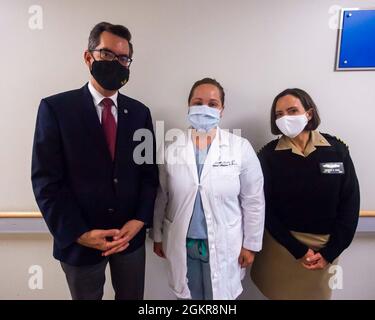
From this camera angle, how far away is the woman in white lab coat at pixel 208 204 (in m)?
1.22

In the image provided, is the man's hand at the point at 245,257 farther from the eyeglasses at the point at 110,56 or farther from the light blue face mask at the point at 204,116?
the eyeglasses at the point at 110,56

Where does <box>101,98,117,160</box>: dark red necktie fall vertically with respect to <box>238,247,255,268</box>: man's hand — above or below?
above

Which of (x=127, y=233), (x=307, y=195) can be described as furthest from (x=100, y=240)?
(x=307, y=195)

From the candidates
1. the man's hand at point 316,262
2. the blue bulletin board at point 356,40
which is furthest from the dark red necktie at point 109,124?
the blue bulletin board at point 356,40

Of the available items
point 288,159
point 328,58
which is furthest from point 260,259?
point 328,58

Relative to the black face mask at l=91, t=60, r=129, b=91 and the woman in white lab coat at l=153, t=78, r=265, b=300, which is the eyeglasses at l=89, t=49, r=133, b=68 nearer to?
the black face mask at l=91, t=60, r=129, b=91

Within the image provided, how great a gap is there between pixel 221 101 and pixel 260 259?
38.0 inches

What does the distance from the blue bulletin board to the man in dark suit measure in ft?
3.93

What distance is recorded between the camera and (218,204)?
1.22 meters

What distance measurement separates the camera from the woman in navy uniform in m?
1.28

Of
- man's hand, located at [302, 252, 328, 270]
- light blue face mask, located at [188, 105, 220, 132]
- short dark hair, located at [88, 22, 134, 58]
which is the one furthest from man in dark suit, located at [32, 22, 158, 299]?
man's hand, located at [302, 252, 328, 270]

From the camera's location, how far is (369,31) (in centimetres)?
141

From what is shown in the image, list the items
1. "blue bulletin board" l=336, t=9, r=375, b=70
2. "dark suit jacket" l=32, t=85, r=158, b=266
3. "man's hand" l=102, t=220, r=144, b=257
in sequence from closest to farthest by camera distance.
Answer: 1. "dark suit jacket" l=32, t=85, r=158, b=266
2. "man's hand" l=102, t=220, r=144, b=257
3. "blue bulletin board" l=336, t=9, r=375, b=70

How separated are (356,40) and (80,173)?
1650mm
